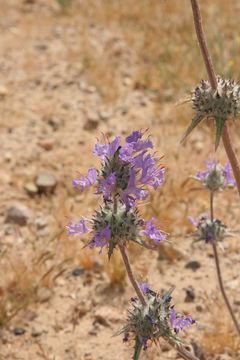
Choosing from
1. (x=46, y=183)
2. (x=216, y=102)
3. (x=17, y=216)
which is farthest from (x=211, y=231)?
(x=46, y=183)

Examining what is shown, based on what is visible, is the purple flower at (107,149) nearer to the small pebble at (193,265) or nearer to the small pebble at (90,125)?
the small pebble at (193,265)

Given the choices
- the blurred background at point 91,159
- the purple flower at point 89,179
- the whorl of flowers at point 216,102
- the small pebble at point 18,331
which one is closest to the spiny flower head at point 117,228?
the purple flower at point 89,179

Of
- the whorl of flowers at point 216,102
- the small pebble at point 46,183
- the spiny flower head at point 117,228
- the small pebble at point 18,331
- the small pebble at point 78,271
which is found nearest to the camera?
the spiny flower head at point 117,228

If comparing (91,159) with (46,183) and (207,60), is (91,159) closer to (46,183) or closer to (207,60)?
(46,183)

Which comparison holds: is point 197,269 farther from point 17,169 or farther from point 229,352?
point 17,169

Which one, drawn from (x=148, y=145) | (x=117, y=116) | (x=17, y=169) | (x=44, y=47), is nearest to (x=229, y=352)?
(x=148, y=145)

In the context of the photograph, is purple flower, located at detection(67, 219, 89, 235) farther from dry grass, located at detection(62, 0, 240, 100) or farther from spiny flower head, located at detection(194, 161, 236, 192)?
dry grass, located at detection(62, 0, 240, 100)
